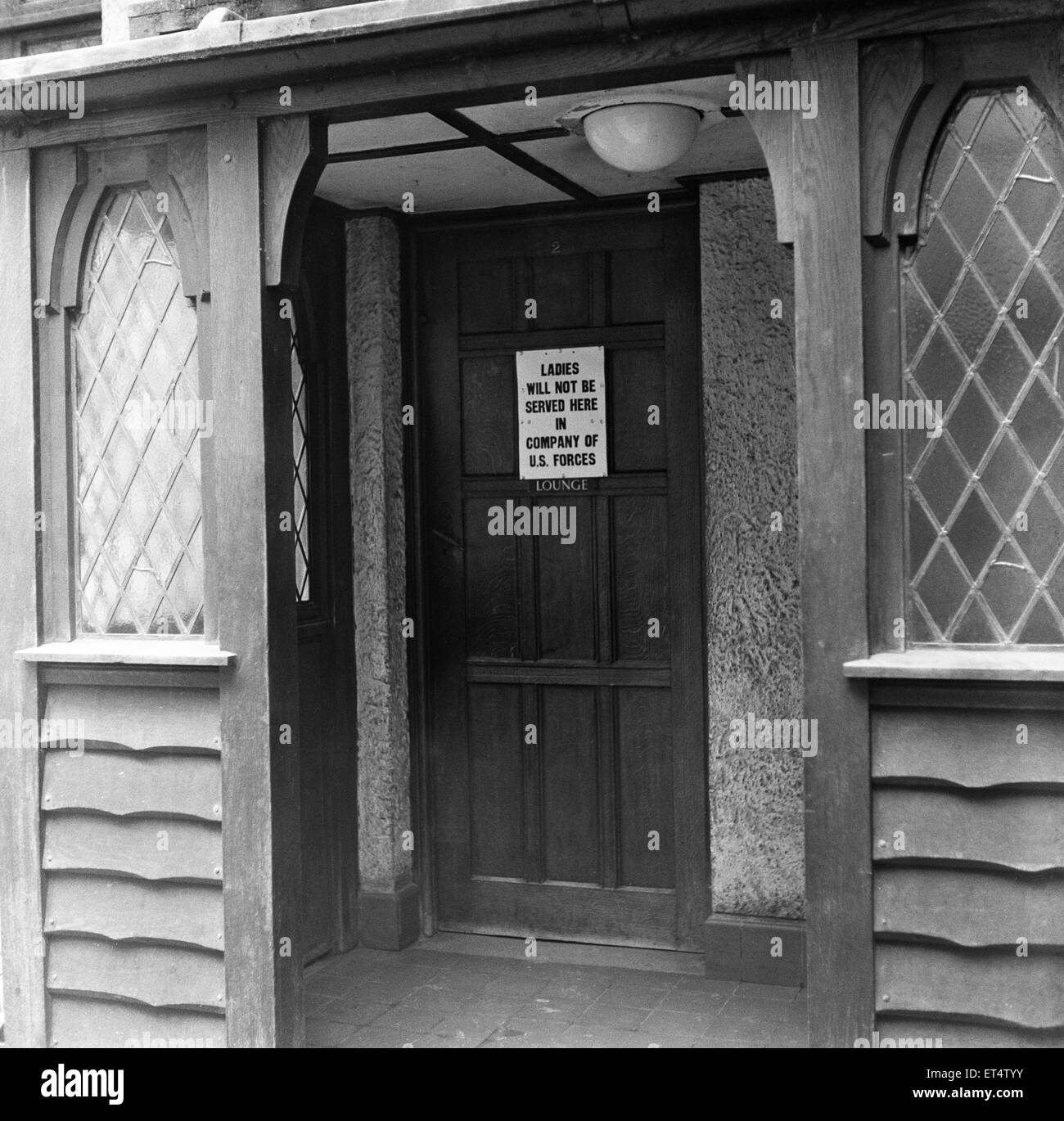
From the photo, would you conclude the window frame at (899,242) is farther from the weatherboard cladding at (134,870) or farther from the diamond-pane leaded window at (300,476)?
the diamond-pane leaded window at (300,476)

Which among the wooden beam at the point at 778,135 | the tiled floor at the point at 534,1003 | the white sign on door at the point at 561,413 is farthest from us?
the white sign on door at the point at 561,413

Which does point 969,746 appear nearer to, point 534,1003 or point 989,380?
point 989,380

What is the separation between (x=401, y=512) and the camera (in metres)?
5.99

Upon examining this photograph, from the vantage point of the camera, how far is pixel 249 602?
4.25m

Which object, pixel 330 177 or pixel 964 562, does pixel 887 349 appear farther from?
pixel 330 177

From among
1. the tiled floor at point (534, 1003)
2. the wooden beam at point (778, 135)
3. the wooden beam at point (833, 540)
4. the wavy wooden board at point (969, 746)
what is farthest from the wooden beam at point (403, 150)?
the tiled floor at point (534, 1003)

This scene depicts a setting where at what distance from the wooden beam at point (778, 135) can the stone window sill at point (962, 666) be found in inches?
47.0

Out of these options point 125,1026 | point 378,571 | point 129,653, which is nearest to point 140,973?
point 125,1026

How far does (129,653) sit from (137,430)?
77 cm

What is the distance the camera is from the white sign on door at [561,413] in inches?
227

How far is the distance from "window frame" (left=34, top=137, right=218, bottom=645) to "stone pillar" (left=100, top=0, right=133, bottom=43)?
54cm

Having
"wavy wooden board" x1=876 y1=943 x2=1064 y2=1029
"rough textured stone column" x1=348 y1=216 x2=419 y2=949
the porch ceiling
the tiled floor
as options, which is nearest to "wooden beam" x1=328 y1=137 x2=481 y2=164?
the porch ceiling

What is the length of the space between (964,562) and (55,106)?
3.21 metres

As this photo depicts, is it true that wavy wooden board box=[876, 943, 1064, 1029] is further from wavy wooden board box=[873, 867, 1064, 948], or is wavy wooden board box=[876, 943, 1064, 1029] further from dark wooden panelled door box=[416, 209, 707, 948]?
dark wooden panelled door box=[416, 209, 707, 948]
